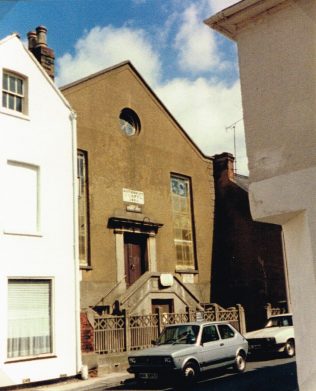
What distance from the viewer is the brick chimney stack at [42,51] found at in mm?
19047

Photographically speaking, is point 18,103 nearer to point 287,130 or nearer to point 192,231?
point 287,130

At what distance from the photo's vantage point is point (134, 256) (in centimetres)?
2330

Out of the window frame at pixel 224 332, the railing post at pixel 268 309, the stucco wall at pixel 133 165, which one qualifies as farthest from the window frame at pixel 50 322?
the railing post at pixel 268 309

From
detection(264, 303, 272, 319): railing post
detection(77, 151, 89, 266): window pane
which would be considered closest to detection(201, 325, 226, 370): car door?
detection(77, 151, 89, 266): window pane

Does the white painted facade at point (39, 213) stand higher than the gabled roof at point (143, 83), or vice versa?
the gabled roof at point (143, 83)

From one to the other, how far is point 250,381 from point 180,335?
2.25 meters

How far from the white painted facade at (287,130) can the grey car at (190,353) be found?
6.49 meters

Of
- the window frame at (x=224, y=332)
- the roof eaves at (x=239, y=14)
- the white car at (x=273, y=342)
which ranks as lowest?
the white car at (x=273, y=342)

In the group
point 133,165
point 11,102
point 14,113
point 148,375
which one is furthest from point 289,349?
point 11,102

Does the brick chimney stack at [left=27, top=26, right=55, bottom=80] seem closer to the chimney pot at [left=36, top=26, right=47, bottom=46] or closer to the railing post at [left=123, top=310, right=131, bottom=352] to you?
the chimney pot at [left=36, top=26, right=47, bottom=46]

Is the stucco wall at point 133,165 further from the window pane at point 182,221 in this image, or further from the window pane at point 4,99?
the window pane at point 4,99

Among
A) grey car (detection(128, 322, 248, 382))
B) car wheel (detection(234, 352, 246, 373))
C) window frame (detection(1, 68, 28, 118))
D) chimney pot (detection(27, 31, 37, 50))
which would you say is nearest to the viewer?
grey car (detection(128, 322, 248, 382))

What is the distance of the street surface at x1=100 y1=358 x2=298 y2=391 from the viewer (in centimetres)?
1182

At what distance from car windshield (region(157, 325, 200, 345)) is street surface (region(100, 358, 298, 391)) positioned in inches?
44.4
